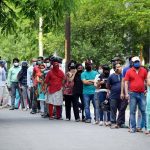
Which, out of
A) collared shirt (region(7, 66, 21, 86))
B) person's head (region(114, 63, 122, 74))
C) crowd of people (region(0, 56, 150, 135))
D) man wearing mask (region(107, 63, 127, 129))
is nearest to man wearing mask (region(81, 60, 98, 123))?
crowd of people (region(0, 56, 150, 135))

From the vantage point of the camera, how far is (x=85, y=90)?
69.9ft

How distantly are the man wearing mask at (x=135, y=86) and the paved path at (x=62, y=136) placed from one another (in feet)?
2.24

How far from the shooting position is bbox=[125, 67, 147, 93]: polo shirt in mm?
17922

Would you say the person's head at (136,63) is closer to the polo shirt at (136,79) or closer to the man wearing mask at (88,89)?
the polo shirt at (136,79)

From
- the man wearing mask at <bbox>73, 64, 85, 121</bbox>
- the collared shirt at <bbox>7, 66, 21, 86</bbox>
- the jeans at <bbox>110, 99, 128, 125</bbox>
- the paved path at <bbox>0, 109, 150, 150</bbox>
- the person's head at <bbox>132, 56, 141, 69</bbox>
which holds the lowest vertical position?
the paved path at <bbox>0, 109, 150, 150</bbox>

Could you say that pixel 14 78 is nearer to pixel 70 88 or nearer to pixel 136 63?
pixel 70 88

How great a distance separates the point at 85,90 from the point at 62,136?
4.49 meters

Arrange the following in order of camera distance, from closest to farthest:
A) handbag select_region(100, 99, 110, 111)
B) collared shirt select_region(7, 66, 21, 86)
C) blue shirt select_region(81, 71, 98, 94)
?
handbag select_region(100, 99, 110, 111) → blue shirt select_region(81, 71, 98, 94) → collared shirt select_region(7, 66, 21, 86)

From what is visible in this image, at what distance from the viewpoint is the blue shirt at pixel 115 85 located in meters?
19.3

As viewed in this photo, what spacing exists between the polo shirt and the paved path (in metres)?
1.10

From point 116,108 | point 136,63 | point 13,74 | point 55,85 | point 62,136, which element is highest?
point 136,63

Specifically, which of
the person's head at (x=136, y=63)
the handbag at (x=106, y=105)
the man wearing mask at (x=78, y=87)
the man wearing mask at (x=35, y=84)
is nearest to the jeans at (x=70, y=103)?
the man wearing mask at (x=78, y=87)

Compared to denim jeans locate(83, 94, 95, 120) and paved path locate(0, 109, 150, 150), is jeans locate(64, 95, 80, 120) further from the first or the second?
denim jeans locate(83, 94, 95, 120)

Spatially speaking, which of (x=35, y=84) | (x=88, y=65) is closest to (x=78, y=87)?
(x=88, y=65)
